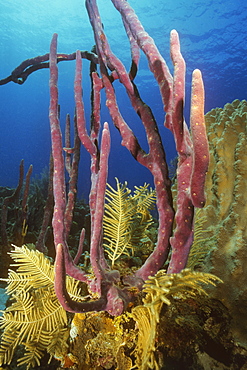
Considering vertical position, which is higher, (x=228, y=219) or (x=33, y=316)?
(x=228, y=219)

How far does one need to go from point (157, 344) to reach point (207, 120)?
270cm

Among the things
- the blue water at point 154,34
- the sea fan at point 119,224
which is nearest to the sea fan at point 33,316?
the sea fan at point 119,224

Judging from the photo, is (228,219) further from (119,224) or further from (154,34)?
(154,34)

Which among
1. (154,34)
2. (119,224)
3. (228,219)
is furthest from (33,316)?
(154,34)

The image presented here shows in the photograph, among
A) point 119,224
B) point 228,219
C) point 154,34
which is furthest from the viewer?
point 154,34

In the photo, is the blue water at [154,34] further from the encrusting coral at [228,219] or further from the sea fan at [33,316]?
the sea fan at [33,316]

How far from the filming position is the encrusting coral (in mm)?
1722

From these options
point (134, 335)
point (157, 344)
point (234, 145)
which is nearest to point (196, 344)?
point (157, 344)

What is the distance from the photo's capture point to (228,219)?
2061 millimetres

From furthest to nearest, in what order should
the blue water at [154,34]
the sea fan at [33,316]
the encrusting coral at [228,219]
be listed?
the blue water at [154,34], the encrusting coral at [228,219], the sea fan at [33,316]

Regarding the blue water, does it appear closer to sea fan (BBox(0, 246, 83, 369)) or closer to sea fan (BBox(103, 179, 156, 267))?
sea fan (BBox(103, 179, 156, 267))

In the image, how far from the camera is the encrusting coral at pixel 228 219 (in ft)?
5.65

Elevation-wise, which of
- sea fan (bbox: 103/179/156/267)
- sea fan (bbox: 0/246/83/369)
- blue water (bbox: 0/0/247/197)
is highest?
blue water (bbox: 0/0/247/197)

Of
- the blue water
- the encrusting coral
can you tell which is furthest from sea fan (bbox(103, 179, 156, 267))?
the blue water
